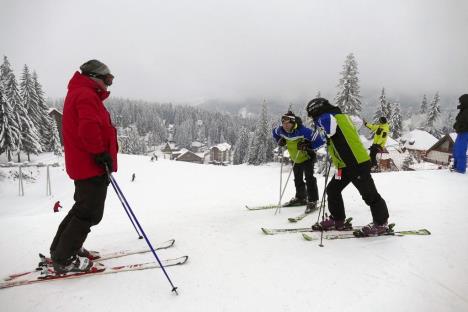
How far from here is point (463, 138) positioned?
974 centimetres

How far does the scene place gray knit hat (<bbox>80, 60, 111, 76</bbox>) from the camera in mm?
3475

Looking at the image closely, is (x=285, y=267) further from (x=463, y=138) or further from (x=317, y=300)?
(x=463, y=138)

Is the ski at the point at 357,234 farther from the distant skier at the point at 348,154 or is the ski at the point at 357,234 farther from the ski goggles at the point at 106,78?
the ski goggles at the point at 106,78

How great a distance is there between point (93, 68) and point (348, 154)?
3.97 meters

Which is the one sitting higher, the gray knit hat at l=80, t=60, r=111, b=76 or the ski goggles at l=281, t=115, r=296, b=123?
the gray knit hat at l=80, t=60, r=111, b=76

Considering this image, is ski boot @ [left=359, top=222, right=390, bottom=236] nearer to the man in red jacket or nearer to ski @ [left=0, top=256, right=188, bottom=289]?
ski @ [left=0, top=256, right=188, bottom=289]

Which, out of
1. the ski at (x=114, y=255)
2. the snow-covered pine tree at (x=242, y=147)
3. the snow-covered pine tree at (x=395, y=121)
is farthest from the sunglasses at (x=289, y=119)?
the snow-covered pine tree at (x=242, y=147)

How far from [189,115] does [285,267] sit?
184108mm

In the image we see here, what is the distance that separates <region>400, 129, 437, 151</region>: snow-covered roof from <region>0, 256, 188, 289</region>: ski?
62159mm

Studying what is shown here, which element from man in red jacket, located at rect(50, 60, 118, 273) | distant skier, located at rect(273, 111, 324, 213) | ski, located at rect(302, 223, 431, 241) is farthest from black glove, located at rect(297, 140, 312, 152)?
man in red jacket, located at rect(50, 60, 118, 273)

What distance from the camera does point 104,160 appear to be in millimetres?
3336

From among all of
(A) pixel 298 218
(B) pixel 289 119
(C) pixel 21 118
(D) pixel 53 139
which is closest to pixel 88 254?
(A) pixel 298 218

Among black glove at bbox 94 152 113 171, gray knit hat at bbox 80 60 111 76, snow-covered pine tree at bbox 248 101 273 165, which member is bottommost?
snow-covered pine tree at bbox 248 101 273 165

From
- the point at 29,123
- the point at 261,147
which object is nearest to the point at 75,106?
the point at 29,123
